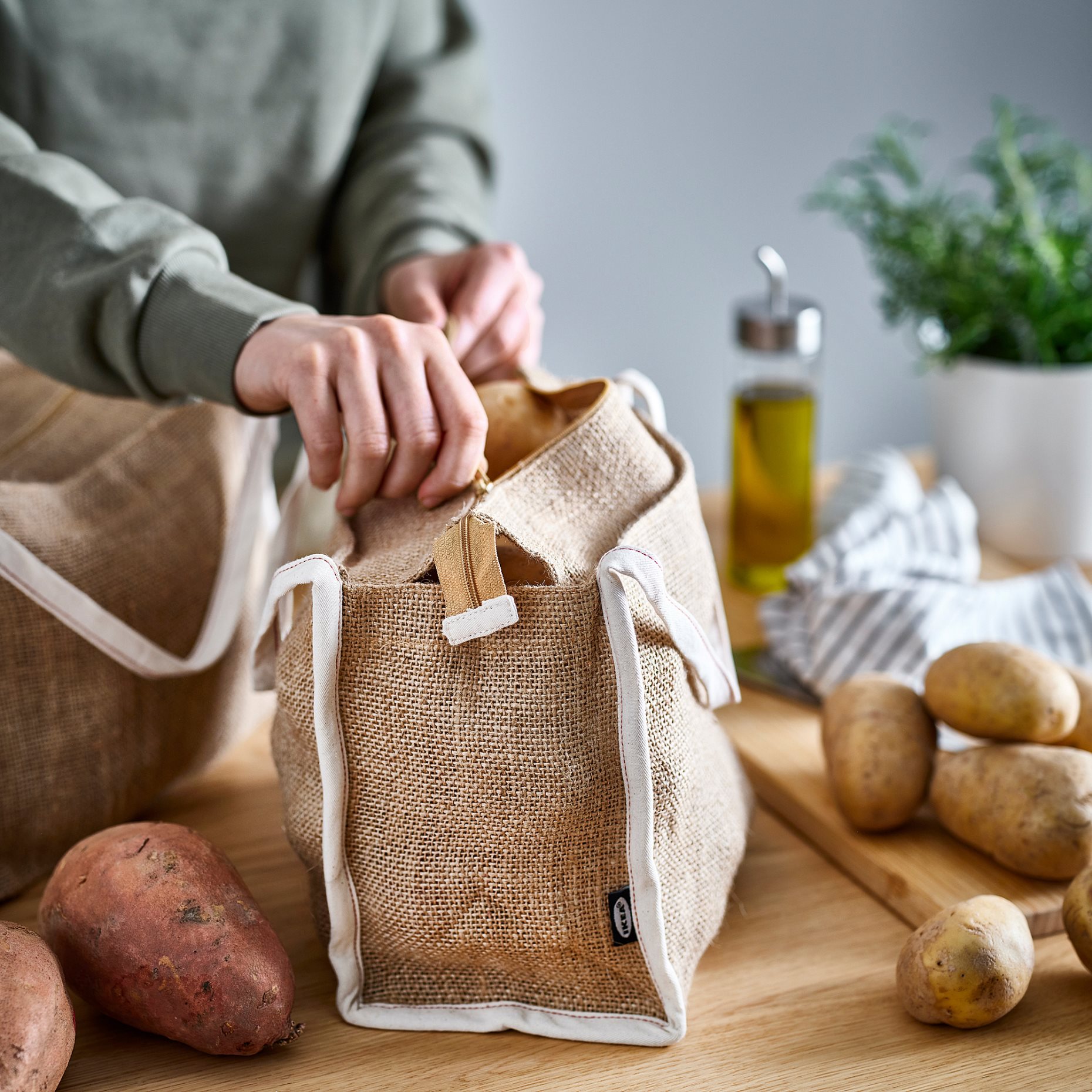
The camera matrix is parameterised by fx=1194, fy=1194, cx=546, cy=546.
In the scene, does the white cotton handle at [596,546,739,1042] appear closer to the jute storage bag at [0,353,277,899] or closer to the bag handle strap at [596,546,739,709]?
the bag handle strap at [596,546,739,709]

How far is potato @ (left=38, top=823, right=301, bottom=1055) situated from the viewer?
0.48 metres

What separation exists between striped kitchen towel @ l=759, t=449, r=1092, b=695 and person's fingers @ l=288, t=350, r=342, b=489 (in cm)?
41

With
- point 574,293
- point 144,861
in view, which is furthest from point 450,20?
point 144,861

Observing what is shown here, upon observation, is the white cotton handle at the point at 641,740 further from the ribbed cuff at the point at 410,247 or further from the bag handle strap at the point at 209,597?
the ribbed cuff at the point at 410,247

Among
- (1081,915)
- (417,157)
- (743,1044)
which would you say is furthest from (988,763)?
(417,157)

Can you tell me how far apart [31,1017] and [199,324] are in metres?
0.33

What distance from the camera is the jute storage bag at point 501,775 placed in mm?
494

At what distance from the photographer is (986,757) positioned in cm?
63

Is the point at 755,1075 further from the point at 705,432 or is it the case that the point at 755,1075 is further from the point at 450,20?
the point at 705,432

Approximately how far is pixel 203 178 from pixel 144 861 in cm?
60

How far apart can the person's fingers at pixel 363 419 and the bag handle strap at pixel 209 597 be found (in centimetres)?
15

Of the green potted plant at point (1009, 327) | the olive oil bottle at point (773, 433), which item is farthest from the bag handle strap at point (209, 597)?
the green potted plant at point (1009, 327)

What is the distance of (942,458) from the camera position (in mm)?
1146

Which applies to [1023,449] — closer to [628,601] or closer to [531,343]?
[531,343]
